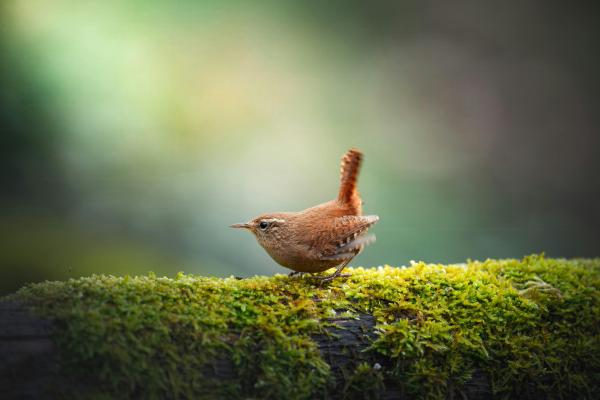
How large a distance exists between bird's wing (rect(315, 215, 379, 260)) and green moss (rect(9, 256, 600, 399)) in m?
0.18

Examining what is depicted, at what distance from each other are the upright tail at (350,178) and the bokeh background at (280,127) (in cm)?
247

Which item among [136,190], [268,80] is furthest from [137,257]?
[268,80]

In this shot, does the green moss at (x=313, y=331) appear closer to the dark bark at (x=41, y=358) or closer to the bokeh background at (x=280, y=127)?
the dark bark at (x=41, y=358)

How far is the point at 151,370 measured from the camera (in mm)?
2170

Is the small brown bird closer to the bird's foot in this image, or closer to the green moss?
the bird's foot

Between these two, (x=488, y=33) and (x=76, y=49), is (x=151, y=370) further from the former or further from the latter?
(x=488, y=33)

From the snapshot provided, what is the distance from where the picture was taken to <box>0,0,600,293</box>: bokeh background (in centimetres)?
518

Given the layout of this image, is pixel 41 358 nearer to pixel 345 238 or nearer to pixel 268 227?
pixel 268 227

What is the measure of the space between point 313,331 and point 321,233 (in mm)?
737

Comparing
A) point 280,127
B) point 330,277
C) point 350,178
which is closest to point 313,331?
point 330,277

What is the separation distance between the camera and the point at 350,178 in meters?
3.29

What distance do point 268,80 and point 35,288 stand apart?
14.6 feet

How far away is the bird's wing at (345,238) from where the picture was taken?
303 centimetres

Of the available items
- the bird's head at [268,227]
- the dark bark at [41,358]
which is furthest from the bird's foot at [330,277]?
the dark bark at [41,358]
